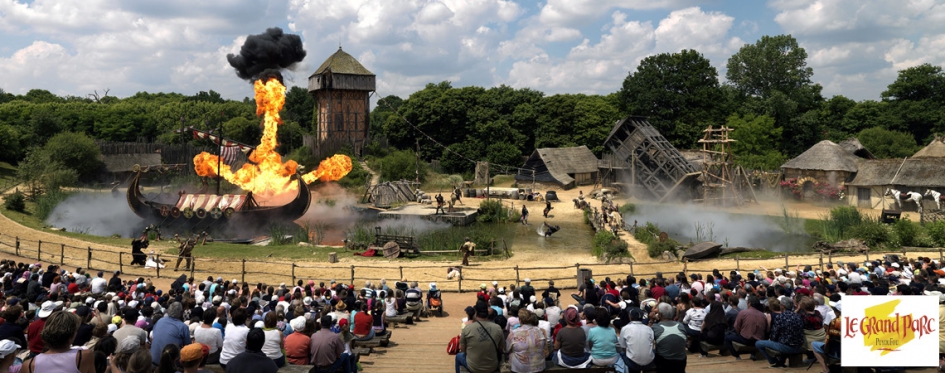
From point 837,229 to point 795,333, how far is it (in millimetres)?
21697

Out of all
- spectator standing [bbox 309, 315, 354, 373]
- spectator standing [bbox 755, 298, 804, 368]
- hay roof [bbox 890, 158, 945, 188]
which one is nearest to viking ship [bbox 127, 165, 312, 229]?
spectator standing [bbox 309, 315, 354, 373]

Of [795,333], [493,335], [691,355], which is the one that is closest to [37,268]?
[493,335]

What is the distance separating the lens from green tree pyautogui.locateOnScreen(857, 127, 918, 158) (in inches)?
1942

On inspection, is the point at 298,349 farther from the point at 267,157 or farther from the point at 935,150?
the point at 935,150

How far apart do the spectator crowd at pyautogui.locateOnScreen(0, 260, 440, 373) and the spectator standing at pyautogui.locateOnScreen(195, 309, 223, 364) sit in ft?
0.05

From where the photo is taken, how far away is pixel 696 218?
35000 millimetres

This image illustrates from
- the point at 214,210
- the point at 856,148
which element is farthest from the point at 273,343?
the point at 856,148

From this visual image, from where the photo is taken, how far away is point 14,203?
3359 centimetres

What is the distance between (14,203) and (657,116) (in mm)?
47271

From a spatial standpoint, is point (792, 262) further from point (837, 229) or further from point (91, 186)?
point (91, 186)

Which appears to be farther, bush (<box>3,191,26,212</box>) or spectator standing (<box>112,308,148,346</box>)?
bush (<box>3,191,26,212</box>)

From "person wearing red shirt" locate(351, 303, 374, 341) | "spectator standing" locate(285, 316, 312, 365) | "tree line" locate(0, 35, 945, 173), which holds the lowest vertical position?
"person wearing red shirt" locate(351, 303, 374, 341)

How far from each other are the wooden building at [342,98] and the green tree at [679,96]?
82.3 feet

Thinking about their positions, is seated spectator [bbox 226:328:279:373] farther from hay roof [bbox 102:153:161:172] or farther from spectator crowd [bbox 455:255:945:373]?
hay roof [bbox 102:153:161:172]
